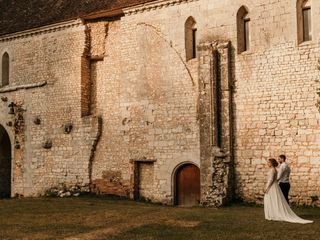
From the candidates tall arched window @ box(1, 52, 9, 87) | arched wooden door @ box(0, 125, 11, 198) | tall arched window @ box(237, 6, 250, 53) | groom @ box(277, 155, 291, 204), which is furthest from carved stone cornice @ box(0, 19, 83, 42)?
groom @ box(277, 155, 291, 204)

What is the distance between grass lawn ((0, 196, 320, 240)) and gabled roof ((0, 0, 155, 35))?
837 centimetres

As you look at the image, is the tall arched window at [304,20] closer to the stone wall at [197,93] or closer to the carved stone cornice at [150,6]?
→ the stone wall at [197,93]

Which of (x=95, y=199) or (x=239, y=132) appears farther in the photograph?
(x=95, y=199)

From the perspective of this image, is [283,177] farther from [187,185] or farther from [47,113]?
[47,113]

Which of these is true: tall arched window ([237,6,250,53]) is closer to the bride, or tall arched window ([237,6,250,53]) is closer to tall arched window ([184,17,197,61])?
tall arched window ([184,17,197,61])

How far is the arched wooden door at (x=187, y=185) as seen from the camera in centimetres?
1878

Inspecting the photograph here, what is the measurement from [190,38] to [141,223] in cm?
850

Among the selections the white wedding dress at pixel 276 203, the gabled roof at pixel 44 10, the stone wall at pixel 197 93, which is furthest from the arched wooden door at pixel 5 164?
the white wedding dress at pixel 276 203

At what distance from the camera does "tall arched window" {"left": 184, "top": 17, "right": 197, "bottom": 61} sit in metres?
19.0

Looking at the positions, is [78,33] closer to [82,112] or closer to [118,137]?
[82,112]

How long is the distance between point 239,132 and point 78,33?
341 inches

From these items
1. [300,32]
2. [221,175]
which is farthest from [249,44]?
[221,175]

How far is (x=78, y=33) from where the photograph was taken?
21984 millimetres

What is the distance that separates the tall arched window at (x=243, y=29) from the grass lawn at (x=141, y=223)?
18.1ft
